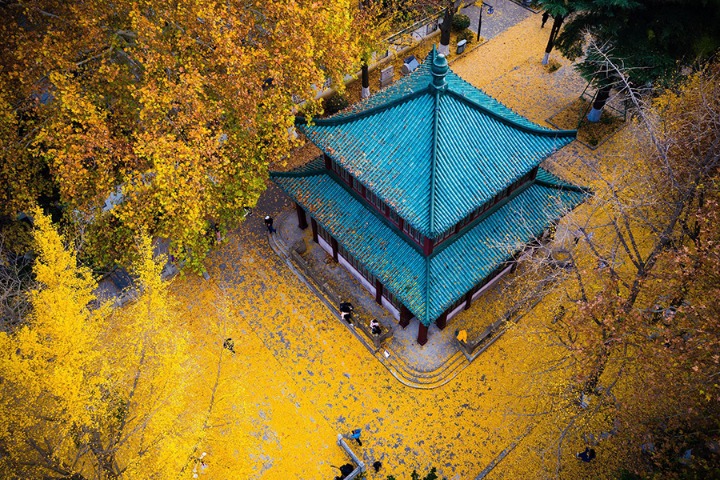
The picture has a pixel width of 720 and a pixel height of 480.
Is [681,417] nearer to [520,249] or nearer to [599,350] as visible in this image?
[599,350]

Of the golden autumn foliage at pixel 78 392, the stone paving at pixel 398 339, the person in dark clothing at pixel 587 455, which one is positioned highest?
the golden autumn foliage at pixel 78 392

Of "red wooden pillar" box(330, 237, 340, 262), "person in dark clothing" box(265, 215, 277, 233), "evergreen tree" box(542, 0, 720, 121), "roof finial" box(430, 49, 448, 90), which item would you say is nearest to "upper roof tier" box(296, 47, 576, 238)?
"roof finial" box(430, 49, 448, 90)

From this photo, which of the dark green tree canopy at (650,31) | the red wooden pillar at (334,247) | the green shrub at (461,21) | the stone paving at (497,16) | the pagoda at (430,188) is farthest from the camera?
the stone paving at (497,16)

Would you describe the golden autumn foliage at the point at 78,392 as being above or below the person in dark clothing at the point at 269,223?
above

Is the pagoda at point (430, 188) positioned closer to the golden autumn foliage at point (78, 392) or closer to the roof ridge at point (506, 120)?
the roof ridge at point (506, 120)

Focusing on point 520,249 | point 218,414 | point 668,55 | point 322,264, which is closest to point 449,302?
point 520,249

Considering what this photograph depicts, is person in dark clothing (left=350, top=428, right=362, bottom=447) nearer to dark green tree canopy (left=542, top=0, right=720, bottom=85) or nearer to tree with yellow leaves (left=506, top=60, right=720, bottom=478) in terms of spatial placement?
tree with yellow leaves (left=506, top=60, right=720, bottom=478)

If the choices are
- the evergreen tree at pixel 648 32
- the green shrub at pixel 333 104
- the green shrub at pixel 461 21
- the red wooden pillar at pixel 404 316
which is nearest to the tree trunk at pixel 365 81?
the green shrub at pixel 333 104
